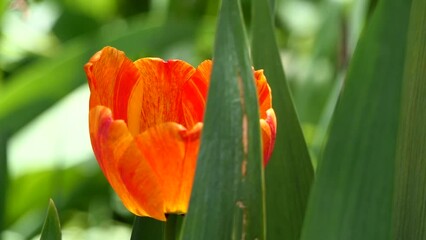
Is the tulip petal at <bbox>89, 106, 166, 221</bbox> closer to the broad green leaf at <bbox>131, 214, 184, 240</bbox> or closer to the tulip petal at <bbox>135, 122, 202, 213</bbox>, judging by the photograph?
the tulip petal at <bbox>135, 122, 202, 213</bbox>

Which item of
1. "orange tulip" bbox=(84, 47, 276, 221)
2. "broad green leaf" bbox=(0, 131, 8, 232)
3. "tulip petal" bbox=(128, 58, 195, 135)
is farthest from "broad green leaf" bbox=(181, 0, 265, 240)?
"broad green leaf" bbox=(0, 131, 8, 232)

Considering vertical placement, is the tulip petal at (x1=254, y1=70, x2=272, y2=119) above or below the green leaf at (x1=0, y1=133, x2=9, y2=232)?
above

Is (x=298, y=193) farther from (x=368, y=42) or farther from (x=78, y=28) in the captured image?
(x=78, y=28)

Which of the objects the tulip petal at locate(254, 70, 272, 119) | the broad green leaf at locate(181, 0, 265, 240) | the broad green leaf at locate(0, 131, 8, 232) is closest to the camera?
the broad green leaf at locate(181, 0, 265, 240)

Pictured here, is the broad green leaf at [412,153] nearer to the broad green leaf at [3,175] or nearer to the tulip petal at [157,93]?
the tulip petal at [157,93]

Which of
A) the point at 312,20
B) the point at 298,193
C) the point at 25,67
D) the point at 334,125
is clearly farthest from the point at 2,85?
the point at 334,125

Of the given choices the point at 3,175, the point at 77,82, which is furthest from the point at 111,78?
the point at 77,82

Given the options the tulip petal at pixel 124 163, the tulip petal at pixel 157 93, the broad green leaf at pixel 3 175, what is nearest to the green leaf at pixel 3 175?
the broad green leaf at pixel 3 175
